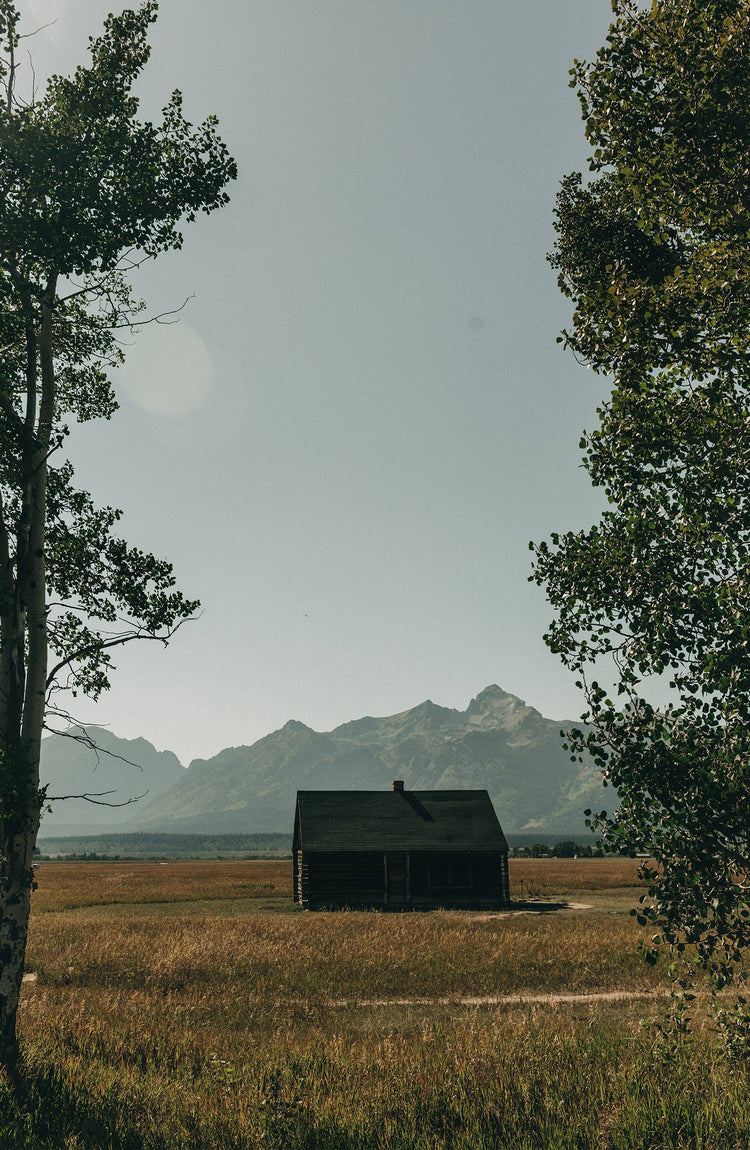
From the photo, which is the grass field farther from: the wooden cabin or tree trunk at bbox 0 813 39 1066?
the wooden cabin

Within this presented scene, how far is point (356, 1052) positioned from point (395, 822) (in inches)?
1314

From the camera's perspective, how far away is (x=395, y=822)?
141 feet

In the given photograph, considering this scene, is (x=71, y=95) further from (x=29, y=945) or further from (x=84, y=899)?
(x=84, y=899)

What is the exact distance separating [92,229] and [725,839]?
10878 mm

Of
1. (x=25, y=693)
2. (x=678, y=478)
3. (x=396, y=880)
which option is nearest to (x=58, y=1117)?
(x=25, y=693)

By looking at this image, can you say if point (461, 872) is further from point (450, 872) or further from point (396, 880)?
point (396, 880)

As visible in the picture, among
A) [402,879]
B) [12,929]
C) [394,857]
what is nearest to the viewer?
[12,929]

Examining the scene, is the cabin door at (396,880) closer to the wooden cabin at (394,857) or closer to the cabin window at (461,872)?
the wooden cabin at (394,857)

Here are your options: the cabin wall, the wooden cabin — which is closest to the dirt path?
the wooden cabin

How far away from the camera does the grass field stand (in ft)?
24.7

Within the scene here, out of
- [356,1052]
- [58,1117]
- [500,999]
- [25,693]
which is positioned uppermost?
[25,693]

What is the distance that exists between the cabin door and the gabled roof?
2.92ft

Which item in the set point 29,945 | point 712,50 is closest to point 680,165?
point 712,50

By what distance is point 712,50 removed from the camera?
312 inches
